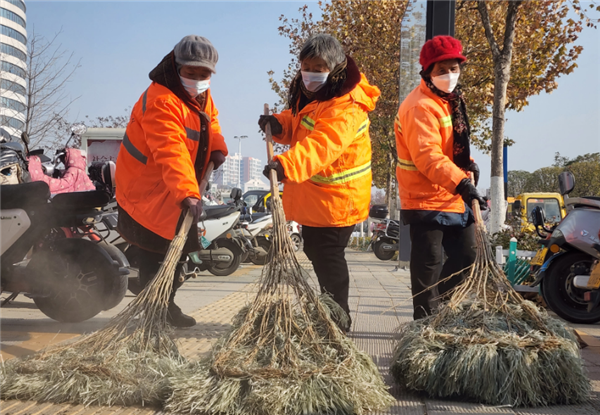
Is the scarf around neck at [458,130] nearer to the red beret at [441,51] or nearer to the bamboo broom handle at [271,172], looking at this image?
the red beret at [441,51]

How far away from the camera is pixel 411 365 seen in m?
3.07

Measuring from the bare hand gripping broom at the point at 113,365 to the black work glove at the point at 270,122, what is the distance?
1170 mm

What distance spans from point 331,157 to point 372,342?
1.55 meters

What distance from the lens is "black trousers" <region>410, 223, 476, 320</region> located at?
3885mm

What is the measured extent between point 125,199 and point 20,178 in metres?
1.51

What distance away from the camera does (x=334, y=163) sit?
372 cm

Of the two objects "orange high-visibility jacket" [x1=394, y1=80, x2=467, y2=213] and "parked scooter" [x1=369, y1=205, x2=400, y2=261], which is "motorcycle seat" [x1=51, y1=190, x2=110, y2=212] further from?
"parked scooter" [x1=369, y1=205, x2=400, y2=261]

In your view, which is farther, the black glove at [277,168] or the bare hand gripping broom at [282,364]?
the black glove at [277,168]

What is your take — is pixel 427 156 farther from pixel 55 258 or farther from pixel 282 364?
pixel 55 258

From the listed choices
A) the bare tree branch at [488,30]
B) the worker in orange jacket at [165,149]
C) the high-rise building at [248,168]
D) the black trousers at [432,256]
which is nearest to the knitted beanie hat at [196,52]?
the worker in orange jacket at [165,149]

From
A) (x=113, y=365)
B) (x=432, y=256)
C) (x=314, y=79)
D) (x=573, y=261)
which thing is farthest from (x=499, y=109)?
(x=113, y=365)

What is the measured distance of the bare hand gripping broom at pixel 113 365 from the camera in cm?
296

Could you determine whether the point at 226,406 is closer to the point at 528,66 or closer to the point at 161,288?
the point at 161,288

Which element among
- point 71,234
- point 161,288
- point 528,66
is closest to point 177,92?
point 161,288
